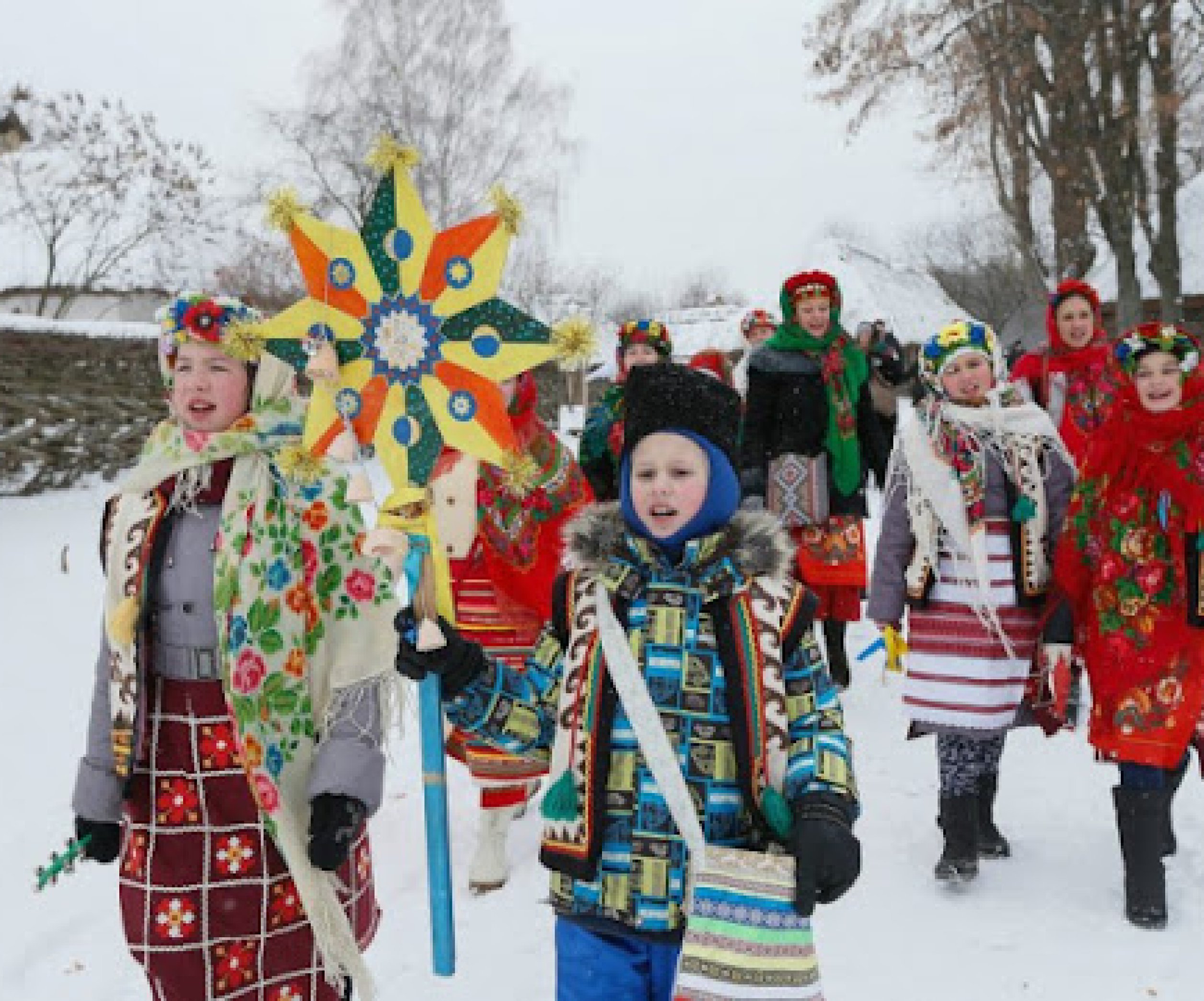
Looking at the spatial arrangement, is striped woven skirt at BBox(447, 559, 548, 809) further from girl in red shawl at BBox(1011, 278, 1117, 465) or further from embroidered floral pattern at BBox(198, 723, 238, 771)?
girl in red shawl at BBox(1011, 278, 1117, 465)

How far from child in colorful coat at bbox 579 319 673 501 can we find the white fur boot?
159 centimetres

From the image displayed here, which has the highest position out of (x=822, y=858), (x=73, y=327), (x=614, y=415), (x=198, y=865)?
(x=73, y=327)

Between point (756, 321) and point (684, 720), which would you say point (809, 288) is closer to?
point (756, 321)

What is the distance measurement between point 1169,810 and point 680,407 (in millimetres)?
2688

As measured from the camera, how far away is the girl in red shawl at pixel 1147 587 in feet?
10.7

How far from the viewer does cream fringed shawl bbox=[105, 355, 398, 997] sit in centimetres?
226

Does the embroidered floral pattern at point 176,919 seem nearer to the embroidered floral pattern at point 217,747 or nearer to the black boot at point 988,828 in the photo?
the embroidered floral pattern at point 217,747

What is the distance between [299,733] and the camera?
233 centimetres

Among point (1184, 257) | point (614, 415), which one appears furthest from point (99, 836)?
point (1184, 257)

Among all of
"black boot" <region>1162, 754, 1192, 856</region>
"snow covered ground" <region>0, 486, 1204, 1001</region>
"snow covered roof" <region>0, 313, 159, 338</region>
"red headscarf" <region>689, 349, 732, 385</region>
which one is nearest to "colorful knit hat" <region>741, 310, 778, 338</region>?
"red headscarf" <region>689, 349, 732, 385</region>

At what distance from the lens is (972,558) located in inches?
144

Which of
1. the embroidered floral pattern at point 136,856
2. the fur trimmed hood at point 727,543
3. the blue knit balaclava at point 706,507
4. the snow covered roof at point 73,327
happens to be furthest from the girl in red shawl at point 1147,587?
the snow covered roof at point 73,327

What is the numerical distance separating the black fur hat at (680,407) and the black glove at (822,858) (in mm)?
683

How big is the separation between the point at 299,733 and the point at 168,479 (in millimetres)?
597
